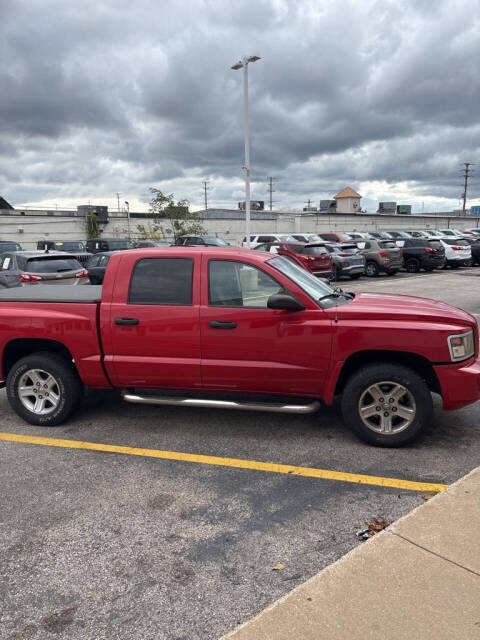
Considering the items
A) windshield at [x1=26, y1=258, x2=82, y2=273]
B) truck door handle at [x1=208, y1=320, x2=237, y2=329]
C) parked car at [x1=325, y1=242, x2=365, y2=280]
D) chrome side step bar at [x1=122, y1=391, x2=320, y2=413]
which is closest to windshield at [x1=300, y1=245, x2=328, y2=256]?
parked car at [x1=325, y1=242, x2=365, y2=280]

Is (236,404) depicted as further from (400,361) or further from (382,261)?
(382,261)

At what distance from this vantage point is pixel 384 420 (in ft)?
14.0

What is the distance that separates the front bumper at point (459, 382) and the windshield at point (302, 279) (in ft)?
4.13

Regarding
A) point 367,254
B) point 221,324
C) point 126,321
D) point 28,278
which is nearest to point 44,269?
point 28,278

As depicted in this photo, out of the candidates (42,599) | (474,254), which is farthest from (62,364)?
(474,254)

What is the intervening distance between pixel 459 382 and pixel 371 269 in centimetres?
1828

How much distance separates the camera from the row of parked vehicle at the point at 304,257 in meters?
11.9

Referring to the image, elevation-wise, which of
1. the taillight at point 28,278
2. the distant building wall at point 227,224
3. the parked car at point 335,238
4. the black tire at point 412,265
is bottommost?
the black tire at point 412,265

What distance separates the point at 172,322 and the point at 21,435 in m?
1.87

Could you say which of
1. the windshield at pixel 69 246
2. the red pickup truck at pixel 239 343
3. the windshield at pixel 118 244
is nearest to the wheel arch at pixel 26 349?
the red pickup truck at pixel 239 343

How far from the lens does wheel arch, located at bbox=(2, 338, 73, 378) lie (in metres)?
5.02

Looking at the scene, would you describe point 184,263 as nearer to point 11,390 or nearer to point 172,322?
point 172,322

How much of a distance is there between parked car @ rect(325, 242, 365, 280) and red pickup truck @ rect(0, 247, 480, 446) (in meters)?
14.7

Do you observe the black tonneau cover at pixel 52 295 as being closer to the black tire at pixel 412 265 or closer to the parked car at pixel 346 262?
the parked car at pixel 346 262
